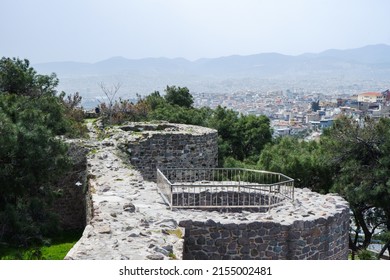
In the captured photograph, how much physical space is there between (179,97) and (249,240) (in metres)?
26.7

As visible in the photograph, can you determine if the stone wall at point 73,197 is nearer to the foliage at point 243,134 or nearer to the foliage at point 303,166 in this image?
the foliage at point 303,166

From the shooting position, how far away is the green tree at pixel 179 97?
3381 cm

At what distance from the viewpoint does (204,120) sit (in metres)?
27.2

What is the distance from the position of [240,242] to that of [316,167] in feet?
35.4

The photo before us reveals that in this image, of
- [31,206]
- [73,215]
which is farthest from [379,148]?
[31,206]

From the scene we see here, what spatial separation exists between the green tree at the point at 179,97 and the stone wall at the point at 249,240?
2625 cm

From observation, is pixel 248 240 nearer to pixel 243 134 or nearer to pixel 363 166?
pixel 363 166

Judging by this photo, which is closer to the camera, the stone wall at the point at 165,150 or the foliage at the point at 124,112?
the stone wall at the point at 165,150

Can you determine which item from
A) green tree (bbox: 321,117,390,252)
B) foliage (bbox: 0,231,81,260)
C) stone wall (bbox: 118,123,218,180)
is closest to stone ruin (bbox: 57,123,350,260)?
foliage (bbox: 0,231,81,260)

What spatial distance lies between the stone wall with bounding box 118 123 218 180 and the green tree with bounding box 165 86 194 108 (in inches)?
708

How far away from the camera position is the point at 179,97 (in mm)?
33844

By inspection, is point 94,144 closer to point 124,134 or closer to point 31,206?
point 124,134

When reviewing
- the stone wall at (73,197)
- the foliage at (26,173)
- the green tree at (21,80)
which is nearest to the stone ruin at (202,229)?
the foliage at (26,173)

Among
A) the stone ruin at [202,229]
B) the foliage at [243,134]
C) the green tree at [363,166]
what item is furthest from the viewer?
the foliage at [243,134]
